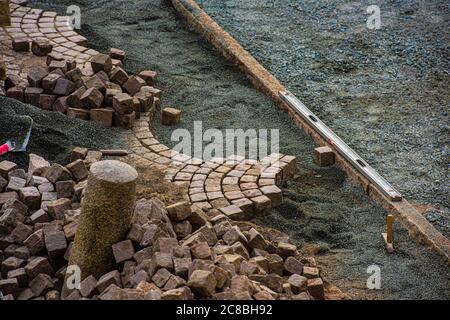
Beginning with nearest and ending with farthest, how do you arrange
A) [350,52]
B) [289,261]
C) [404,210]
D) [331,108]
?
[289,261], [404,210], [331,108], [350,52]

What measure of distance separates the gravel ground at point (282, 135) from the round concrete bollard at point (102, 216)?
6.41 ft

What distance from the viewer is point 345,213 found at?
9.98m

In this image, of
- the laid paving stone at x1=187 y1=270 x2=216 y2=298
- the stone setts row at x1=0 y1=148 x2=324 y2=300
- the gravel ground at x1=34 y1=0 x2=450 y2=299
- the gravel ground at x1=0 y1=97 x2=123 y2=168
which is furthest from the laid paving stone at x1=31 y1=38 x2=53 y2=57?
the laid paving stone at x1=187 y1=270 x2=216 y2=298

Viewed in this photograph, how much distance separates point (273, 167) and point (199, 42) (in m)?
3.85

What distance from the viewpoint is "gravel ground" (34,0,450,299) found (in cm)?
905

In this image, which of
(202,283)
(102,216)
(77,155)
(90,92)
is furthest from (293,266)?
(90,92)

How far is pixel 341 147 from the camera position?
10898 mm

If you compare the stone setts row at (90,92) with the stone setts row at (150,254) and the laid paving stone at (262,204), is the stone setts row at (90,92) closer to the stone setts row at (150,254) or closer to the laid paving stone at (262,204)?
the stone setts row at (150,254)

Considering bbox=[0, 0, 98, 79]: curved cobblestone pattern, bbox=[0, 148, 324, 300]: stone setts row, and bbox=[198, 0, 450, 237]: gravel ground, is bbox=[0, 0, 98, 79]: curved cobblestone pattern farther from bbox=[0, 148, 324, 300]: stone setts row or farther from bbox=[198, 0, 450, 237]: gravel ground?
bbox=[0, 148, 324, 300]: stone setts row

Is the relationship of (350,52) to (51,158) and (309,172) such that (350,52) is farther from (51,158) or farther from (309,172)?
(51,158)

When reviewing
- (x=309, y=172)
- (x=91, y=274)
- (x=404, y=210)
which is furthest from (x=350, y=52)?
(x=91, y=274)

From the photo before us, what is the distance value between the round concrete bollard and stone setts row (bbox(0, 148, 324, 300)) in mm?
117

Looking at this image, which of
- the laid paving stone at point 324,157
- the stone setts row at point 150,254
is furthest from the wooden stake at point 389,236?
the laid paving stone at point 324,157

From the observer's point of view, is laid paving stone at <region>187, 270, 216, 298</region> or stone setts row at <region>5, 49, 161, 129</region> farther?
stone setts row at <region>5, 49, 161, 129</region>
